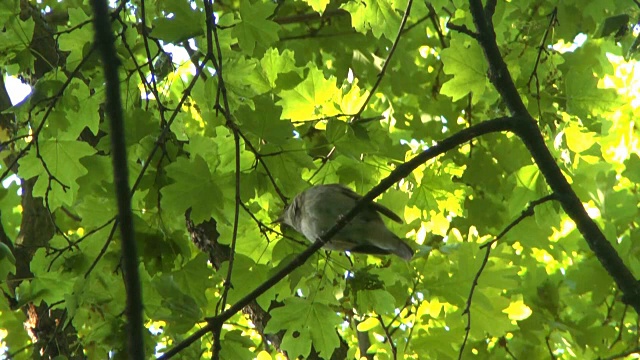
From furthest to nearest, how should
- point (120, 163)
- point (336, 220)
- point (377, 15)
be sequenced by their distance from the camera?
point (377, 15) → point (336, 220) → point (120, 163)

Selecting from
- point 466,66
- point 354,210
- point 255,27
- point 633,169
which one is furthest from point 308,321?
point 633,169

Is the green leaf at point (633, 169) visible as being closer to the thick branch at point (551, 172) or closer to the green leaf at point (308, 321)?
the thick branch at point (551, 172)

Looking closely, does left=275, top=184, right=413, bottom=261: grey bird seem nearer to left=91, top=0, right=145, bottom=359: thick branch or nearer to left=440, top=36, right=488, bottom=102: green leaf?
left=440, top=36, right=488, bottom=102: green leaf

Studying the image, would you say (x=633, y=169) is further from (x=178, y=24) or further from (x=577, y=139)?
(x=178, y=24)

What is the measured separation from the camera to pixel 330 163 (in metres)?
3.16

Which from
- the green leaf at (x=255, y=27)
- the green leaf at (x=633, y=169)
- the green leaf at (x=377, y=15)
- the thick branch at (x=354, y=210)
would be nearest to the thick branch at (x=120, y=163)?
the thick branch at (x=354, y=210)

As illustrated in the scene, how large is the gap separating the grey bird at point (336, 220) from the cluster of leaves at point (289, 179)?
9 centimetres

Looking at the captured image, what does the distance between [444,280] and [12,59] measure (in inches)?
84.8

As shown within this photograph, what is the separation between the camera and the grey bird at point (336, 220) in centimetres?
309

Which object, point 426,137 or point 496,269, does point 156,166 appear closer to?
point 496,269

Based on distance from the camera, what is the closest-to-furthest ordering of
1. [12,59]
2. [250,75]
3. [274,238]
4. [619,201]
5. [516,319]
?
[12,59]
[274,238]
[250,75]
[516,319]
[619,201]

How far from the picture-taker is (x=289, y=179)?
276 cm

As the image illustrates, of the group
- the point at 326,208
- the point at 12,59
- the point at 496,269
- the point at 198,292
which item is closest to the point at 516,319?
the point at 496,269

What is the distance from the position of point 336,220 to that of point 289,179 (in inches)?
16.7
